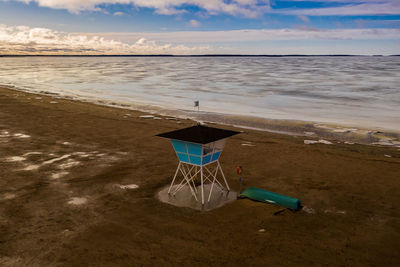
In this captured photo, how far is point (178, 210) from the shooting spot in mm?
8336

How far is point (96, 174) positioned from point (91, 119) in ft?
36.7

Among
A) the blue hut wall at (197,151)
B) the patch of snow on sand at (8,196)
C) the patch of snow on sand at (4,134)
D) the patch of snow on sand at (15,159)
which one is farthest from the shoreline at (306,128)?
the patch of snow on sand at (8,196)

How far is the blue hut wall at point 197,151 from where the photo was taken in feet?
26.1

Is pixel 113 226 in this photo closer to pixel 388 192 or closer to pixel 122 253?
pixel 122 253

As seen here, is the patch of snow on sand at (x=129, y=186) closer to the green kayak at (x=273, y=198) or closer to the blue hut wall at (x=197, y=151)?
the blue hut wall at (x=197, y=151)

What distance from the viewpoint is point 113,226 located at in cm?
743

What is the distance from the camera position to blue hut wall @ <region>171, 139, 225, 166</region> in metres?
7.96

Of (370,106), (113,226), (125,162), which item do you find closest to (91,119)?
(125,162)

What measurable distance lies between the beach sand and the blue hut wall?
55.7 inches

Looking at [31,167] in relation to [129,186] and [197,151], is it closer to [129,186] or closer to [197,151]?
[129,186]

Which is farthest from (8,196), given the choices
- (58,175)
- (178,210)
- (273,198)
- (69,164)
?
(273,198)

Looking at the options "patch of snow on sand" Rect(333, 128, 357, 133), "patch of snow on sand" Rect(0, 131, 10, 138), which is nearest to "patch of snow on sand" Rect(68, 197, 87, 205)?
"patch of snow on sand" Rect(0, 131, 10, 138)

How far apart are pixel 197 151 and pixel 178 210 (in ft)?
5.80

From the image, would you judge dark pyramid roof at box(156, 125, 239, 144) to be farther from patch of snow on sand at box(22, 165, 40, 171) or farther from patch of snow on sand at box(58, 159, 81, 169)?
patch of snow on sand at box(22, 165, 40, 171)
